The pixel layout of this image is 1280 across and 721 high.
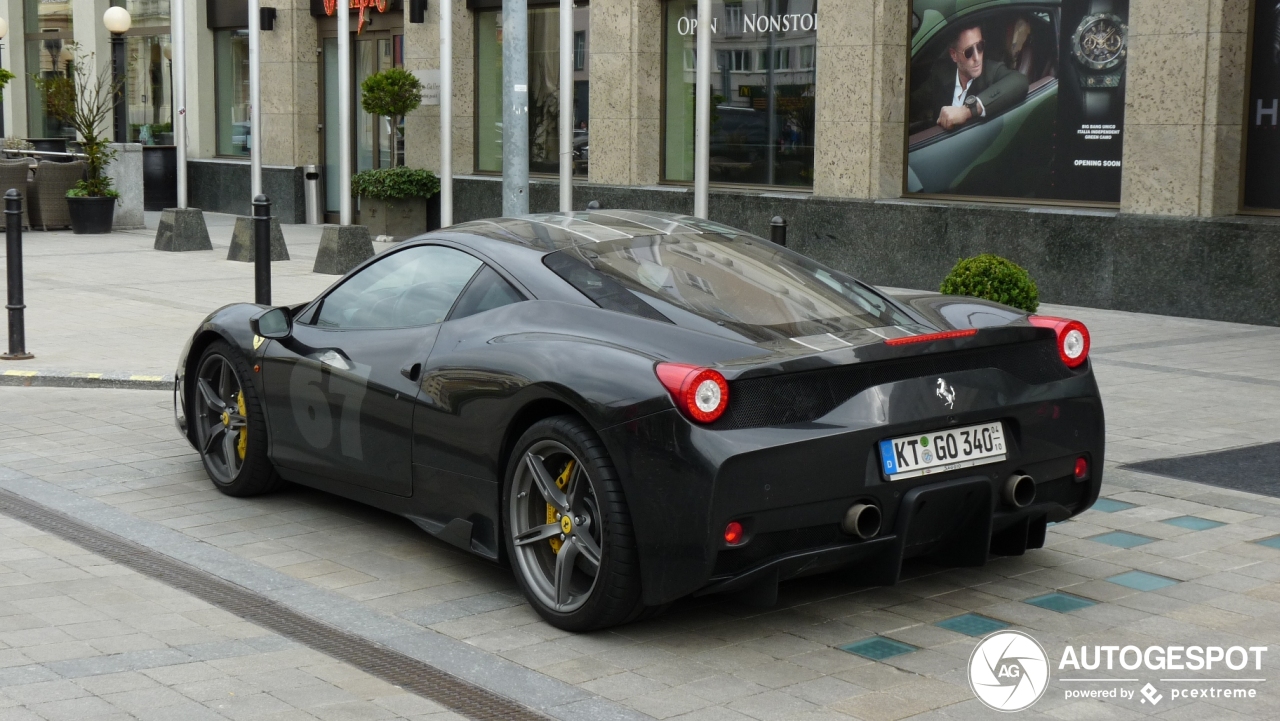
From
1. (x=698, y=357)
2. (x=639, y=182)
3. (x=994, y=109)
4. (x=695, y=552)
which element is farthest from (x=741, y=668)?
(x=639, y=182)

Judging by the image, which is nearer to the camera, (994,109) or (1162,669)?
(1162,669)

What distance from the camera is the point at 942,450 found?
15.8 ft

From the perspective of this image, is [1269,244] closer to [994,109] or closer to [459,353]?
[994,109]

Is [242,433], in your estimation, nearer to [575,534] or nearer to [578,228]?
[578,228]

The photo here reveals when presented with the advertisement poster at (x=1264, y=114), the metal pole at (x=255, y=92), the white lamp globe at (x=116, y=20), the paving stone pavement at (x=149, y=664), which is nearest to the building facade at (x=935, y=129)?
the advertisement poster at (x=1264, y=114)

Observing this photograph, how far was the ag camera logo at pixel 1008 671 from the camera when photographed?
428 centimetres

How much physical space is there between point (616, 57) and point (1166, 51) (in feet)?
24.5

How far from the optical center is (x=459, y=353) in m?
5.43

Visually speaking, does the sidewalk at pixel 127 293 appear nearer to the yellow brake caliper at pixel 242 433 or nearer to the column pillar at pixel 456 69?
the column pillar at pixel 456 69

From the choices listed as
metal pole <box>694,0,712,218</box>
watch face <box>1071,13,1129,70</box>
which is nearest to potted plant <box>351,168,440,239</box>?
metal pole <box>694,0,712,218</box>

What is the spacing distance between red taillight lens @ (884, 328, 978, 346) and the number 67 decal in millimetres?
2111

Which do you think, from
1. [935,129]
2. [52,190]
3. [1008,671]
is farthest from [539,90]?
[1008,671]

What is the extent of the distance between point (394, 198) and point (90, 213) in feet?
15.9

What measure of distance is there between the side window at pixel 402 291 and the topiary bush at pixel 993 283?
4099 mm
